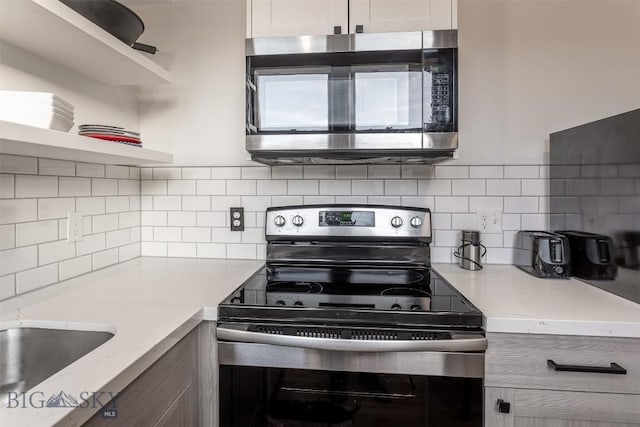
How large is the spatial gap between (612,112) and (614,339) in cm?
108

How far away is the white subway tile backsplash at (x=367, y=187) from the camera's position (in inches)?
65.4

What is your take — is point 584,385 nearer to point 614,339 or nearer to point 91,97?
point 614,339

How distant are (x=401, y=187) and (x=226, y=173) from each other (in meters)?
0.82

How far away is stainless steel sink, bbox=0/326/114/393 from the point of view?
0.91 metres

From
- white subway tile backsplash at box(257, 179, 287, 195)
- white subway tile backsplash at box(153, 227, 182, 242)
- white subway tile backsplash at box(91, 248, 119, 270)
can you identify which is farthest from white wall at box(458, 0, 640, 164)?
white subway tile backsplash at box(91, 248, 119, 270)

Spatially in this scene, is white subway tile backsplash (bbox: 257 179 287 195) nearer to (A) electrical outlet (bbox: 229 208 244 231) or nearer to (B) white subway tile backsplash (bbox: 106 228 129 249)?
(A) electrical outlet (bbox: 229 208 244 231)

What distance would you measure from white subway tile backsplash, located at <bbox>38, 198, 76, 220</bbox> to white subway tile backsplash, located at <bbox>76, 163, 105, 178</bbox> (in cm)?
11

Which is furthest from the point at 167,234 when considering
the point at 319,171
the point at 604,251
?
the point at 604,251

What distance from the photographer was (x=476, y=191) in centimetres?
163

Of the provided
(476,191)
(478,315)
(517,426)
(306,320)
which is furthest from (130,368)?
(476,191)

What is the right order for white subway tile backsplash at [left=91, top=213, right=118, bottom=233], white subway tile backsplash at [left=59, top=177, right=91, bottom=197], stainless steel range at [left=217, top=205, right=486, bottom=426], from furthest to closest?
white subway tile backsplash at [left=91, top=213, right=118, bottom=233] → white subway tile backsplash at [left=59, top=177, right=91, bottom=197] → stainless steel range at [left=217, top=205, right=486, bottom=426]

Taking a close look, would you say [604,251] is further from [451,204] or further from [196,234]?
[196,234]

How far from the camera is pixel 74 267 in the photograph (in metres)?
1.38

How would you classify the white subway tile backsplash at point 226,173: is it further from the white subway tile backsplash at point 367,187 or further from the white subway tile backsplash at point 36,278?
the white subway tile backsplash at point 36,278
